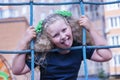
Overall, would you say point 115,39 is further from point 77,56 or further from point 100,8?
point 77,56

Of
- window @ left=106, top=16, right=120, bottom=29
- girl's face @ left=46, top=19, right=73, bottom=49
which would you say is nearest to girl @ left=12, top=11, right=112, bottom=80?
girl's face @ left=46, top=19, right=73, bottom=49

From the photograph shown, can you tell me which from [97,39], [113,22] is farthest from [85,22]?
[113,22]

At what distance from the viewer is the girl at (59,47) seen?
0.95 metres

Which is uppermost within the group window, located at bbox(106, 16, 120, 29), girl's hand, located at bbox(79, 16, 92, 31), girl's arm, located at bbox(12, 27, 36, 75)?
window, located at bbox(106, 16, 120, 29)

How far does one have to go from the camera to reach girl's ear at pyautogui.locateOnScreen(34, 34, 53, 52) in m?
0.97

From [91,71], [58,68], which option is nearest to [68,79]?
[58,68]

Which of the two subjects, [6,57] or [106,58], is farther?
[6,57]

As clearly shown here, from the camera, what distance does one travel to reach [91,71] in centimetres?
895

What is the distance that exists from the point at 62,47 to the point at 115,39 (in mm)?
8848

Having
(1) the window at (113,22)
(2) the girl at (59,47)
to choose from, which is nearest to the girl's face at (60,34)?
(2) the girl at (59,47)

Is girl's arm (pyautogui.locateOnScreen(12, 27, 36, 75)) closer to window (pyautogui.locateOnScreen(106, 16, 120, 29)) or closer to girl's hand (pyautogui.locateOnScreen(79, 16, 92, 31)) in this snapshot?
girl's hand (pyautogui.locateOnScreen(79, 16, 92, 31))

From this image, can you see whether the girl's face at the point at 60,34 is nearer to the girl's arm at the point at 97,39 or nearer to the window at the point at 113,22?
the girl's arm at the point at 97,39

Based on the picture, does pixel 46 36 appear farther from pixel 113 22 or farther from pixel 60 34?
pixel 113 22

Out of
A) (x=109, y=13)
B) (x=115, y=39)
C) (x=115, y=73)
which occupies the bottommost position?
(x=115, y=73)
